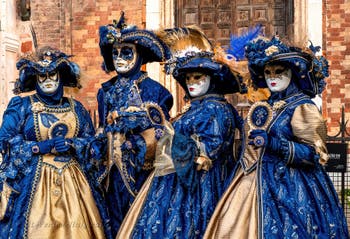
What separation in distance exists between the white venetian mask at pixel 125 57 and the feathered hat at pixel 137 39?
0.04 meters

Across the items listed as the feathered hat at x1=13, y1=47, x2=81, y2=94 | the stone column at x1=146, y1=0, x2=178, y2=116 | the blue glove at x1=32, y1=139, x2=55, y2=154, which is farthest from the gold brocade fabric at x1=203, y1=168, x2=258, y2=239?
the stone column at x1=146, y1=0, x2=178, y2=116

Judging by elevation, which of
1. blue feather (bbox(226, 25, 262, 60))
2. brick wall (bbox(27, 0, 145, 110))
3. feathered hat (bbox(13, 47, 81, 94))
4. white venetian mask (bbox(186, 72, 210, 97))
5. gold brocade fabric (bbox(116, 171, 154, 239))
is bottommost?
gold brocade fabric (bbox(116, 171, 154, 239))

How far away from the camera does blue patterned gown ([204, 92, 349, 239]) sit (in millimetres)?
5578

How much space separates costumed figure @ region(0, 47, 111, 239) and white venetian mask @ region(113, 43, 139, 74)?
1.23 feet

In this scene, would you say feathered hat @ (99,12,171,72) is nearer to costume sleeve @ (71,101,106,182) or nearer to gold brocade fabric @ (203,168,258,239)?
costume sleeve @ (71,101,106,182)

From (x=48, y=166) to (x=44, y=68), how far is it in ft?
2.49

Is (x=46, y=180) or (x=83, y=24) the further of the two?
(x=83, y=24)

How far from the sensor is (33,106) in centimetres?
659

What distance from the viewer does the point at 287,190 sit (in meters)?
5.67

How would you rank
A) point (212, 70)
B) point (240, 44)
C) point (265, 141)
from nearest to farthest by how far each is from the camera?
point (265, 141) → point (212, 70) → point (240, 44)

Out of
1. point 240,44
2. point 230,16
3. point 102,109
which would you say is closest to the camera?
point 240,44

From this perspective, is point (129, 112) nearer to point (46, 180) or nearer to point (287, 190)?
point (46, 180)

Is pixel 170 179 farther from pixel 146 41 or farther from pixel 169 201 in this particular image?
pixel 146 41

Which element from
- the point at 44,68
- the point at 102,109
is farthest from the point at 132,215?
the point at 44,68
